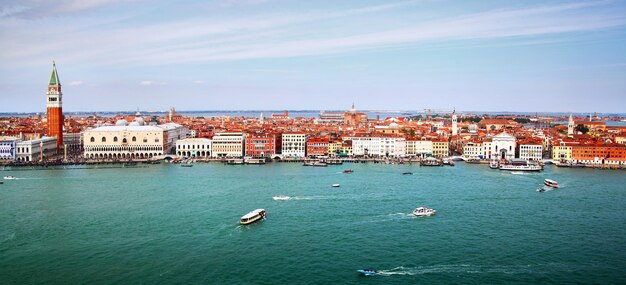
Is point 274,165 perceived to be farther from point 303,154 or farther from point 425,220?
point 425,220

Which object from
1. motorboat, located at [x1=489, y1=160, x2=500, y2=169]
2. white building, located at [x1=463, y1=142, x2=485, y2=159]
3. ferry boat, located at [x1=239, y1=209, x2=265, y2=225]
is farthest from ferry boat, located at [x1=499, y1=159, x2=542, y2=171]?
ferry boat, located at [x1=239, y1=209, x2=265, y2=225]

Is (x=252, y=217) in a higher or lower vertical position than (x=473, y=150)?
lower

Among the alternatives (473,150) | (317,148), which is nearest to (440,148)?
(473,150)

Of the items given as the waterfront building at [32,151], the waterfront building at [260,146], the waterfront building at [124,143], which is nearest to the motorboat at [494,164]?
the waterfront building at [260,146]

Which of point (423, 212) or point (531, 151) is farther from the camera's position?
point (531, 151)

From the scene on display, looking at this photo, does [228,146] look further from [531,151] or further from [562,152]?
[562,152]

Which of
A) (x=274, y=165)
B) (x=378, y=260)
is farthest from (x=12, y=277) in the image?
(x=274, y=165)

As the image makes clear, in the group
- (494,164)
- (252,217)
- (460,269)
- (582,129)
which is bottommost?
(460,269)
